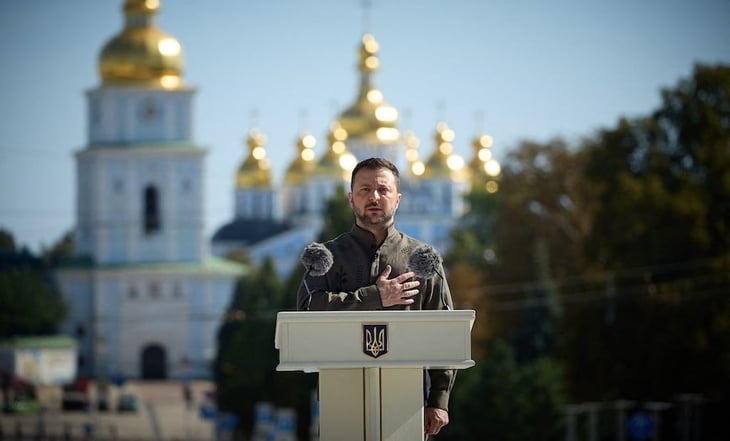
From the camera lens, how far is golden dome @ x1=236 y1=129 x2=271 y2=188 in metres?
140

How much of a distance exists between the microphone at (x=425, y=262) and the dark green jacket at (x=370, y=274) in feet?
0.14

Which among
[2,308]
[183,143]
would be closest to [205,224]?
[183,143]

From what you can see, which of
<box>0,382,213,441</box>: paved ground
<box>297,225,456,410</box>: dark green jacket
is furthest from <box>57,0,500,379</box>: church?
<box>297,225,456,410</box>: dark green jacket

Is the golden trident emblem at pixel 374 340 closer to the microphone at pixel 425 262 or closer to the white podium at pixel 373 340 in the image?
the white podium at pixel 373 340

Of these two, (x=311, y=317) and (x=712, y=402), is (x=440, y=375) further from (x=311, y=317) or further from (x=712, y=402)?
(x=712, y=402)

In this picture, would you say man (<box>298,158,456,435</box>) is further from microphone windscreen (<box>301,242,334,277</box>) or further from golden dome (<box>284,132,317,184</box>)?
golden dome (<box>284,132,317,184</box>)

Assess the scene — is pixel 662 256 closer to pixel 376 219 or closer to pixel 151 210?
pixel 376 219

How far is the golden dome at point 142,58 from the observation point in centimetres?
10350

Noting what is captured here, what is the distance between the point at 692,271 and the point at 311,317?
37169mm

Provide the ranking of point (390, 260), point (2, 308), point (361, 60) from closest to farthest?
point (390, 260) < point (2, 308) < point (361, 60)

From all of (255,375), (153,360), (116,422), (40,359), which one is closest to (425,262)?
(255,375)

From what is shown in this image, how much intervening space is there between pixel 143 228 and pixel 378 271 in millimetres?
96373

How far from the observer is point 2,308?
9025cm

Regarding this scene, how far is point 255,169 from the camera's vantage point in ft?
462
